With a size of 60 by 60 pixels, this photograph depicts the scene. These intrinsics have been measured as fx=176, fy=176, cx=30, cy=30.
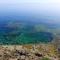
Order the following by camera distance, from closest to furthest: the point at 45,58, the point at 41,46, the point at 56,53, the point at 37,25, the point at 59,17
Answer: the point at 45,58 → the point at 56,53 → the point at 41,46 → the point at 37,25 → the point at 59,17

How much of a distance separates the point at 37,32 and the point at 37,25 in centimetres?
208

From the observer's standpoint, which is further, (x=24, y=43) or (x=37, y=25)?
(x=37, y=25)

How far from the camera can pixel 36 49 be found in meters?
8.63

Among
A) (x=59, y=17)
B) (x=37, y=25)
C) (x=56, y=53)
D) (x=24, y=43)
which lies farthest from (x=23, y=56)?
(x=59, y=17)

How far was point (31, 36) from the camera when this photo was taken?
38.0ft

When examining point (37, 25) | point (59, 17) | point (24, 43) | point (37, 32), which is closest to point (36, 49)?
point (24, 43)

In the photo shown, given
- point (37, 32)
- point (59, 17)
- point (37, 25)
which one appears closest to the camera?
point (37, 32)

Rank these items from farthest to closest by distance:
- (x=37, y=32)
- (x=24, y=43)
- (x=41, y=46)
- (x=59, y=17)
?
1. (x=59, y=17)
2. (x=37, y=32)
3. (x=24, y=43)
4. (x=41, y=46)

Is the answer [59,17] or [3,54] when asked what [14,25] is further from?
[3,54]

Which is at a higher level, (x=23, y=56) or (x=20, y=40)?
(x=20, y=40)

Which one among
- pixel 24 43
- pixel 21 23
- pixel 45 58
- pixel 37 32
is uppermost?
pixel 21 23

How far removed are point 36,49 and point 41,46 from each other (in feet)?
2.39

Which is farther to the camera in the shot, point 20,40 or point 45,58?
point 20,40

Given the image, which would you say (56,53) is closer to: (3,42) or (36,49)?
(36,49)
